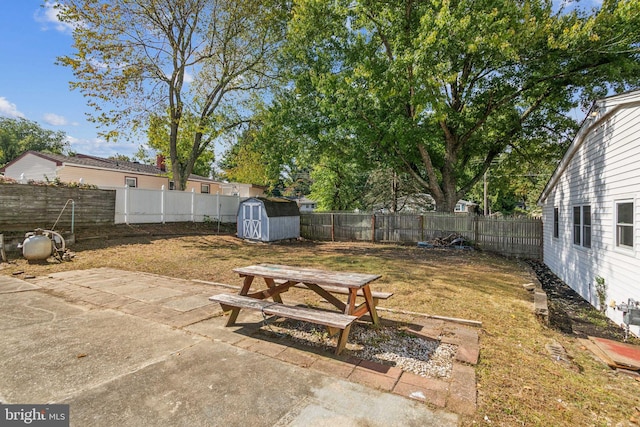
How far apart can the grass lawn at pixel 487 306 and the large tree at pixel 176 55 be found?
6.75 m

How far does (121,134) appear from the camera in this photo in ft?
48.7

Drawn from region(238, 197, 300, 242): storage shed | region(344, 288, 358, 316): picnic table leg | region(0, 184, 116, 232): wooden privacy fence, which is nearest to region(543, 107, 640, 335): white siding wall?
region(344, 288, 358, 316): picnic table leg

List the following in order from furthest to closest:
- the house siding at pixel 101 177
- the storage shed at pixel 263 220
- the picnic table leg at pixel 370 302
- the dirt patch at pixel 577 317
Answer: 1. the house siding at pixel 101 177
2. the storage shed at pixel 263 220
3. the dirt patch at pixel 577 317
4. the picnic table leg at pixel 370 302

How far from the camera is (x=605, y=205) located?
5.94m

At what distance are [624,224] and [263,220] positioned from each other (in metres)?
12.5

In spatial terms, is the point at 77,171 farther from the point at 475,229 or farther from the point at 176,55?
the point at 475,229

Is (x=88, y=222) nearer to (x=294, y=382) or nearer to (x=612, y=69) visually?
(x=294, y=382)

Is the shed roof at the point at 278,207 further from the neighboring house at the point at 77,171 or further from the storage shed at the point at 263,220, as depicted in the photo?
the neighboring house at the point at 77,171

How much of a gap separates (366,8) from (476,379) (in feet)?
44.3

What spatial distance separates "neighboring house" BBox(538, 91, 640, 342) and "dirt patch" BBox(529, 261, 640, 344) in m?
0.17

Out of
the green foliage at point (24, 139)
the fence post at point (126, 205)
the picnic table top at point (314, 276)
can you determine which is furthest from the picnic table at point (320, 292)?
the green foliage at point (24, 139)

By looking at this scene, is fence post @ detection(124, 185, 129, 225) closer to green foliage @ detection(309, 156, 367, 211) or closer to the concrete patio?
the concrete patio

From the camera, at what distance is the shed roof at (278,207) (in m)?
14.9

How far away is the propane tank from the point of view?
7.85m
